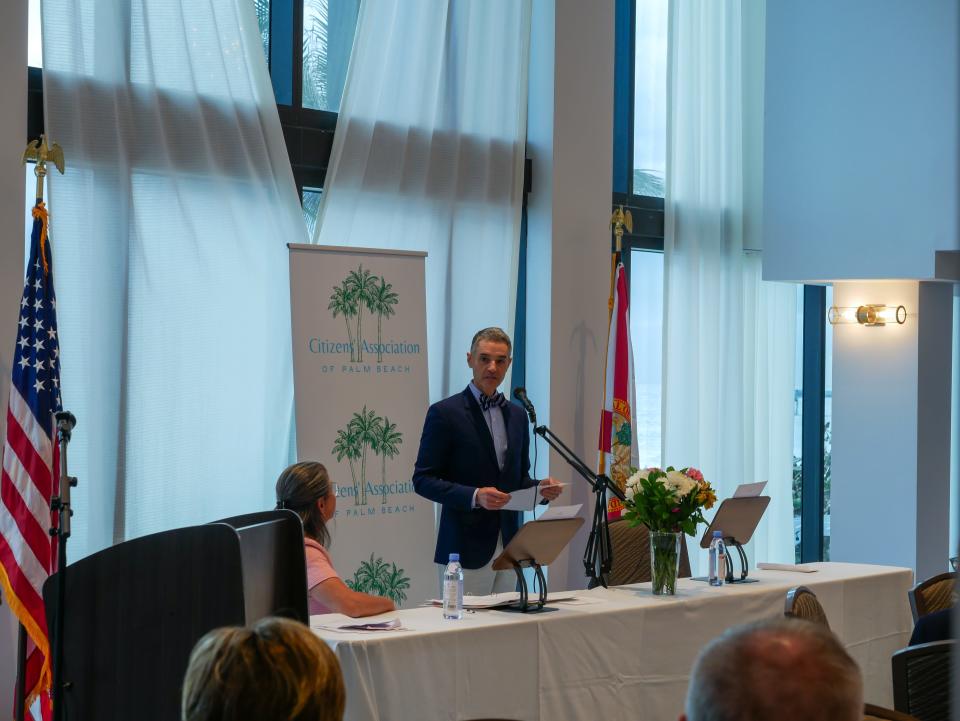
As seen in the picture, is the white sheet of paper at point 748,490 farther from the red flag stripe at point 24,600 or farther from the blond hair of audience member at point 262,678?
the blond hair of audience member at point 262,678

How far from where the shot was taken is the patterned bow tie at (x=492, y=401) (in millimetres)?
5152

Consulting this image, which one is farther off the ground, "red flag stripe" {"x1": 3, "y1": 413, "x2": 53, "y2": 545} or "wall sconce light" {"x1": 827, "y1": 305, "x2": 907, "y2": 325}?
"wall sconce light" {"x1": 827, "y1": 305, "x2": 907, "y2": 325}

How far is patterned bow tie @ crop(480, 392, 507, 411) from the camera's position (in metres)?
5.15

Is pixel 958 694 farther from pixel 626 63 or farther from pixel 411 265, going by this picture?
pixel 626 63

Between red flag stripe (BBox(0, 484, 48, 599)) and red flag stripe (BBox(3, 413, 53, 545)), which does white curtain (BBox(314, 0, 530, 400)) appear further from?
red flag stripe (BBox(0, 484, 48, 599))

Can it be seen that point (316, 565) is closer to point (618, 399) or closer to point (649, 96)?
point (618, 399)

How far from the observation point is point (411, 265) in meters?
5.86

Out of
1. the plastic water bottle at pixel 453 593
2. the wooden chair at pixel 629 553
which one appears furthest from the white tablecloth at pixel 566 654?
the wooden chair at pixel 629 553

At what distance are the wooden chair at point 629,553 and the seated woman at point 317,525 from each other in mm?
1621

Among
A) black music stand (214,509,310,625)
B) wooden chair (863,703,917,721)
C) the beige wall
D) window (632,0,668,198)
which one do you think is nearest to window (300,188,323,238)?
the beige wall

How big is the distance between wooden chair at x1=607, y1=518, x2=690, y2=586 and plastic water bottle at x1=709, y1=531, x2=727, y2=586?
231 millimetres

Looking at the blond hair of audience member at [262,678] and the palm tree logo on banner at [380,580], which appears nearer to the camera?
the blond hair of audience member at [262,678]

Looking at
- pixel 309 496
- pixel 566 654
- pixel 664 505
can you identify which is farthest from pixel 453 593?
pixel 664 505

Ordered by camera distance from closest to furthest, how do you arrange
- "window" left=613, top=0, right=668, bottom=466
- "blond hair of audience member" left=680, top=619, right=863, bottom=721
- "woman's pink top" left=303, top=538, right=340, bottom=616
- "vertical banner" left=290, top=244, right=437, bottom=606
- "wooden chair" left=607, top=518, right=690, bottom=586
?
"blond hair of audience member" left=680, top=619, right=863, bottom=721
"woman's pink top" left=303, top=538, right=340, bottom=616
"wooden chair" left=607, top=518, right=690, bottom=586
"vertical banner" left=290, top=244, right=437, bottom=606
"window" left=613, top=0, right=668, bottom=466
